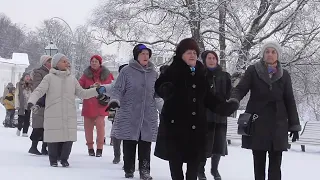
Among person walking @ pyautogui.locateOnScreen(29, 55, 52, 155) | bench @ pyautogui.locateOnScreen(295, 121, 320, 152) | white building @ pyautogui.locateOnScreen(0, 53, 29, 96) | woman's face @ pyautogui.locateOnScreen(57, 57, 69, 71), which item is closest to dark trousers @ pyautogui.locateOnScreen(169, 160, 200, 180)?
woman's face @ pyautogui.locateOnScreen(57, 57, 69, 71)

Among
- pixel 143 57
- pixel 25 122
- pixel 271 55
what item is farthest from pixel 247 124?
pixel 25 122

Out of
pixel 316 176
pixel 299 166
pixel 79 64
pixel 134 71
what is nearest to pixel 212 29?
pixel 299 166

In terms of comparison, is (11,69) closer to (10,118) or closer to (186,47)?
(10,118)

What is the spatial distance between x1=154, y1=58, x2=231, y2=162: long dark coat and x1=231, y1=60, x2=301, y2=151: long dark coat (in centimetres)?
82

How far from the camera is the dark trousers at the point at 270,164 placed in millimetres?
6516

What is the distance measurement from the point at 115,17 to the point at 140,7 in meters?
1.15

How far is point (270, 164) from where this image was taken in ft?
21.6

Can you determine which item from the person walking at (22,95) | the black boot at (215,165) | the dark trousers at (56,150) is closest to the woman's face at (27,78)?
the person walking at (22,95)

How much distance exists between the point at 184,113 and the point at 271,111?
47.4 inches

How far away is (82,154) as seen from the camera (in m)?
11.0

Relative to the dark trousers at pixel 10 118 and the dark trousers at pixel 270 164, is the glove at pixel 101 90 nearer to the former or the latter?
the dark trousers at pixel 270 164

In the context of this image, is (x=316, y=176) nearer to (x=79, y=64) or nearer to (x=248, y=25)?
(x=248, y=25)

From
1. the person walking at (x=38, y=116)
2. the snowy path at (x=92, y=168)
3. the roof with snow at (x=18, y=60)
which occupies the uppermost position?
the roof with snow at (x=18, y=60)

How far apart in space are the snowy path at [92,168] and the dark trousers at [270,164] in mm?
1695
